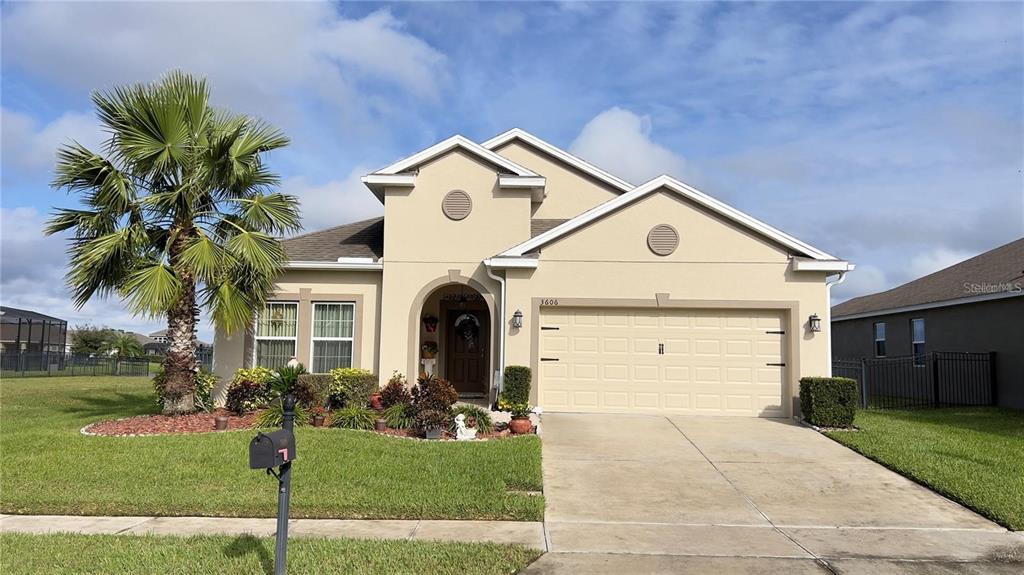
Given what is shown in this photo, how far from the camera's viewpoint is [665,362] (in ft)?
44.4

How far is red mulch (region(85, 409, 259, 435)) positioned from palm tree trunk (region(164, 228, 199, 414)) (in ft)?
0.92

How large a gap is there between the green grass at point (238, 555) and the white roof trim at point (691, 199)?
8.42 m

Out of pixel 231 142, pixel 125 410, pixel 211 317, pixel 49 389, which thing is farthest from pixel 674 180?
pixel 49 389

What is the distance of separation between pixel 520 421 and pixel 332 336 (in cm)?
569

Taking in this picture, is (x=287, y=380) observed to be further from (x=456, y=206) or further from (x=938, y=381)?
(x=938, y=381)

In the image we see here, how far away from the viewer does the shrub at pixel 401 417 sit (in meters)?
11.4

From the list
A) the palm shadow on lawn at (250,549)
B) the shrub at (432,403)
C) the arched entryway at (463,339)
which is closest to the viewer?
the palm shadow on lawn at (250,549)

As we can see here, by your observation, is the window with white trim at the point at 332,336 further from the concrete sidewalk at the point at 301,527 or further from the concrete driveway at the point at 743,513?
the concrete sidewalk at the point at 301,527

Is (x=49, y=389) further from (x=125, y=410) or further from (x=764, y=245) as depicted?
(x=764, y=245)

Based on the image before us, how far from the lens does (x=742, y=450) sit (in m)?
10.3

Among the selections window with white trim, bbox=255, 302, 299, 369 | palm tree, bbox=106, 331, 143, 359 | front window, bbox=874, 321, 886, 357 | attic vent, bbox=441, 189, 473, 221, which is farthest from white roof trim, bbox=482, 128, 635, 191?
palm tree, bbox=106, 331, 143, 359

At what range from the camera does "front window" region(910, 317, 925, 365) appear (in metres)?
19.3

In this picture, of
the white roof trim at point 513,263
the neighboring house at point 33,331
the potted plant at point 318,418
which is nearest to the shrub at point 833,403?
the white roof trim at point 513,263

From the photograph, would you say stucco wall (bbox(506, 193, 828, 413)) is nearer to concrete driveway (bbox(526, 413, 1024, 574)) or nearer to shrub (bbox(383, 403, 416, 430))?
shrub (bbox(383, 403, 416, 430))
